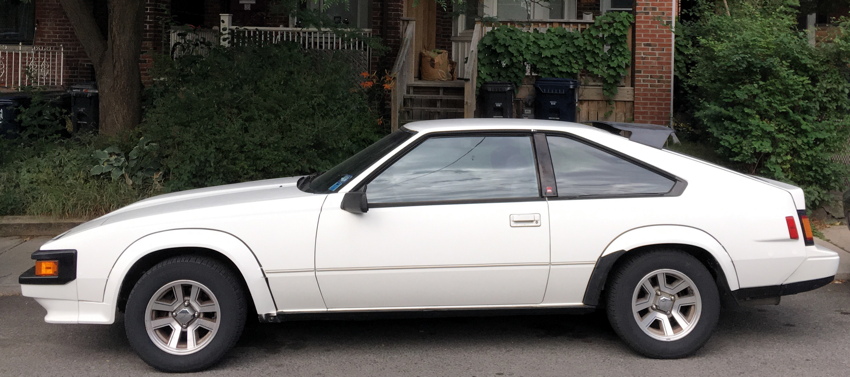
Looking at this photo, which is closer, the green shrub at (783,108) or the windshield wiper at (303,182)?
the windshield wiper at (303,182)

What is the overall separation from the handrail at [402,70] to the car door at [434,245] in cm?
767

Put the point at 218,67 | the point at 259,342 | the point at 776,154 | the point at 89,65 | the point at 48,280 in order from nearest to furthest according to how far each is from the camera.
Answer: the point at 48,280, the point at 259,342, the point at 776,154, the point at 218,67, the point at 89,65

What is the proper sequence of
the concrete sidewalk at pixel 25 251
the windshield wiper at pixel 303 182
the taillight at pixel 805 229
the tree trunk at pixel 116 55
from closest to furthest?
the taillight at pixel 805 229
the windshield wiper at pixel 303 182
the concrete sidewalk at pixel 25 251
the tree trunk at pixel 116 55

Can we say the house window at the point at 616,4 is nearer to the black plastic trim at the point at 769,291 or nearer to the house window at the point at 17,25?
the house window at the point at 17,25

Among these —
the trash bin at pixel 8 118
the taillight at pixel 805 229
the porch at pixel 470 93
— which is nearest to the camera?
the taillight at pixel 805 229

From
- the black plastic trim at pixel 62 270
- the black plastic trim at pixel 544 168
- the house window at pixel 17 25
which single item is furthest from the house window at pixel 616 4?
the black plastic trim at pixel 62 270

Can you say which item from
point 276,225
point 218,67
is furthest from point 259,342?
Answer: point 218,67

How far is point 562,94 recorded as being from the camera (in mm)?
13609

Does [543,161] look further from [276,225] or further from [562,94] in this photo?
[562,94]

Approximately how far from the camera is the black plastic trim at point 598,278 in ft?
17.9

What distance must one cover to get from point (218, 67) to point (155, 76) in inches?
45.5

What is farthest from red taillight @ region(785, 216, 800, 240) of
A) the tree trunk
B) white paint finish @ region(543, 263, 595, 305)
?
the tree trunk

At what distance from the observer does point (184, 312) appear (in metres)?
5.36

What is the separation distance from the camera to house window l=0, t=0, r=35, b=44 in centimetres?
1705
